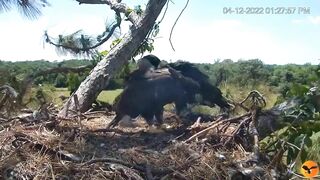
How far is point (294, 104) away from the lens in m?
3.47

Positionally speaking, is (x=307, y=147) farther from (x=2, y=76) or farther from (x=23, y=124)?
(x=2, y=76)

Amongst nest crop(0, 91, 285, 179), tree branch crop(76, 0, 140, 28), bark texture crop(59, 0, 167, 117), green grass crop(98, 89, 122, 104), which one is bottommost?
nest crop(0, 91, 285, 179)

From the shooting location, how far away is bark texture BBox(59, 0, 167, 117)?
4805 mm

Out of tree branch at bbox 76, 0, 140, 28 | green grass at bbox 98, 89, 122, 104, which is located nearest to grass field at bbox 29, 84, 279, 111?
green grass at bbox 98, 89, 122, 104

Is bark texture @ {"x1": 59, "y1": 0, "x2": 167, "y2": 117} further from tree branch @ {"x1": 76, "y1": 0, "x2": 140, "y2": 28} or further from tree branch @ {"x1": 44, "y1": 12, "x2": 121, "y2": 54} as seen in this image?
tree branch @ {"x1": 44, "y1": 12, "x2": 121, "y2": 54}

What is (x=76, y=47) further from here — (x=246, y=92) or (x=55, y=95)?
(x=246, y=92)

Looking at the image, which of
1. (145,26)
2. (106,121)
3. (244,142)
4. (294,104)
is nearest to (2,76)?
(106,121)

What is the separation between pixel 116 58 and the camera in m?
4.96

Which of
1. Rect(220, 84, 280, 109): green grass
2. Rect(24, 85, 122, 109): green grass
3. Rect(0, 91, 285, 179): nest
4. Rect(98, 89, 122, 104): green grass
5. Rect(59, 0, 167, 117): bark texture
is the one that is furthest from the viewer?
Rect(98, 89, 122, 104): green grass

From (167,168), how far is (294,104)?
1127 millimetres

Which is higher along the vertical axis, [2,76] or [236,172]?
[2,76]

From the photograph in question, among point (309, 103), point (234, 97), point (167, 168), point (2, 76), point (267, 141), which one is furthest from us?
point (2, 76)

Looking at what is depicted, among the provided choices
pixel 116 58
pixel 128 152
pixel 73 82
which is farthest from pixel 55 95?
pixel 128 152

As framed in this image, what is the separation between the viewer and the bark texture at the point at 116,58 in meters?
4.80
